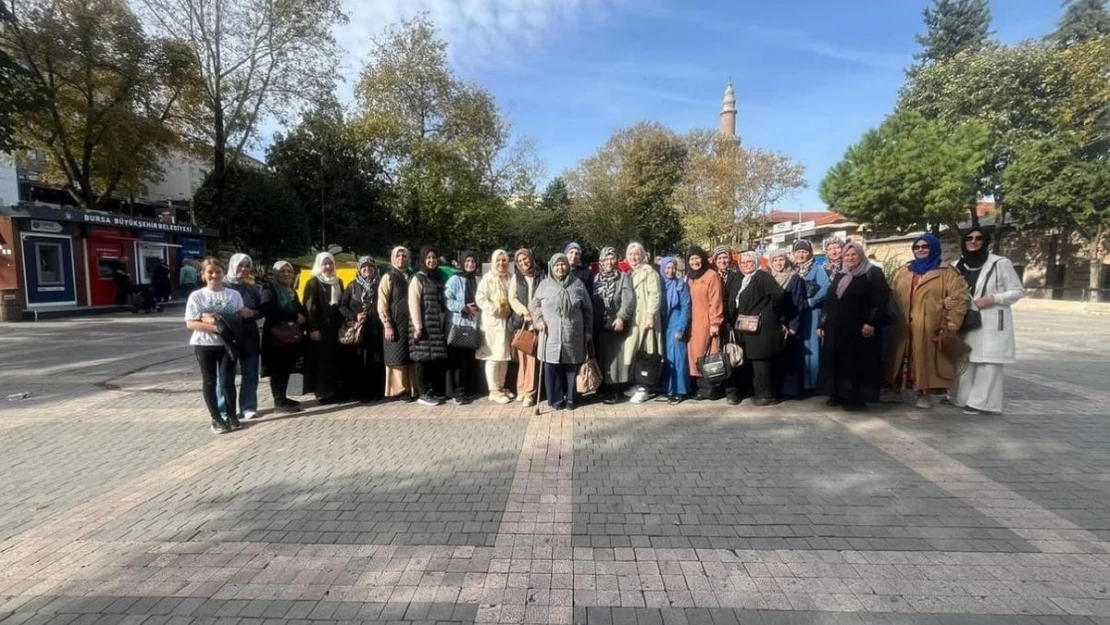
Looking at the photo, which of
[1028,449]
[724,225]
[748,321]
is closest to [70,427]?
[748,321]

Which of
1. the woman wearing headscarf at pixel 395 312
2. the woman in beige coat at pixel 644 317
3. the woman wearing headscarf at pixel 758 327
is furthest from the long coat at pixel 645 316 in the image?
the woman wearing headscarf at pixel 395 312

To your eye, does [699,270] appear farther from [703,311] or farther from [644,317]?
[644,317]

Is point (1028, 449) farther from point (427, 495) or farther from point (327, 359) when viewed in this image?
point (327, 359)

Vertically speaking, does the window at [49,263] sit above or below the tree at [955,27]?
below

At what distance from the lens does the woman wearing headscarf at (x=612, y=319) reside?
6.32 meters

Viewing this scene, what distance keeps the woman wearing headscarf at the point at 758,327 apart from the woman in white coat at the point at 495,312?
101 inches

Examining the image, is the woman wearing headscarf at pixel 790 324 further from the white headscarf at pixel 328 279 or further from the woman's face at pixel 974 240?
the white headscarf at pixel 328 279

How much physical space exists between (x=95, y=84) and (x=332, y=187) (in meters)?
11.0

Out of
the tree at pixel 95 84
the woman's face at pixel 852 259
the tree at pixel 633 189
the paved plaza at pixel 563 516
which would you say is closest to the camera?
the paved plaza at pixel 563 516

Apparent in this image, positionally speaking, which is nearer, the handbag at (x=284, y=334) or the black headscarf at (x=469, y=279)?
the handbag at (x=284, y=334)

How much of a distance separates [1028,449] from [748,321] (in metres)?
2.55

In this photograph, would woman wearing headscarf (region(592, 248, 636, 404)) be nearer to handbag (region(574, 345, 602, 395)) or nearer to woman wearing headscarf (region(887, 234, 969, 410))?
handbag (region(574, 345, 602, 395))

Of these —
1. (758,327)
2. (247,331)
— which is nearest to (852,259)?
(758,327)

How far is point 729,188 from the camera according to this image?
34.3 metres
